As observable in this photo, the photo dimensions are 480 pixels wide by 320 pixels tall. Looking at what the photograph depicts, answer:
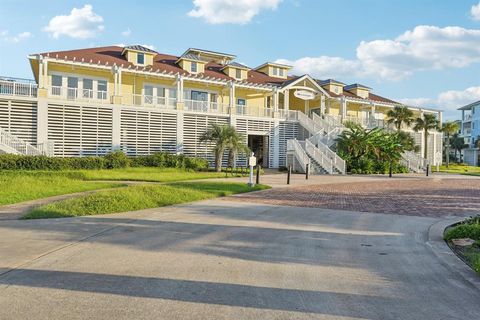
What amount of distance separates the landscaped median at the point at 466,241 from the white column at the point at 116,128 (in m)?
24.7

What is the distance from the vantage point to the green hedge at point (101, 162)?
21.9m

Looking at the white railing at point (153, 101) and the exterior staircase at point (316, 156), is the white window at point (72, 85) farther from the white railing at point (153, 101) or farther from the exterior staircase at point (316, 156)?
the exterior staircase at point (316, 156)

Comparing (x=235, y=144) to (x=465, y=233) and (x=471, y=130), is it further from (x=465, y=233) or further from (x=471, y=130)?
(x=471, y=130)

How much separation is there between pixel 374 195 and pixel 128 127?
63.3 feet

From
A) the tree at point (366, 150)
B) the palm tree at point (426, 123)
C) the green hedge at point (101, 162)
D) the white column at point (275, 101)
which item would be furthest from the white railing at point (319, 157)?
the palm tree at point (426, 123)

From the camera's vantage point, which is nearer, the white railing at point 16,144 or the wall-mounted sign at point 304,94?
the white railing at point 16,144

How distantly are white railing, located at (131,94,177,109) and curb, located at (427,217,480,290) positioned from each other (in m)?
24.6

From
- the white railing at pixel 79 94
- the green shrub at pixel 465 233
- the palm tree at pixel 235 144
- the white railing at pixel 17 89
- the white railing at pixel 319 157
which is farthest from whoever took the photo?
the white railing at pixel 319 157

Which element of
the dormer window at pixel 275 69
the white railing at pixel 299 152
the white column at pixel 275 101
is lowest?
the white railing at pixel 299 152

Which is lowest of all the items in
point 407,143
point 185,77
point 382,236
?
point 382,236

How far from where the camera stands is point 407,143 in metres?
38.7

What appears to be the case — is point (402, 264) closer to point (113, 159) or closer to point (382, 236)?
point (382, 236)

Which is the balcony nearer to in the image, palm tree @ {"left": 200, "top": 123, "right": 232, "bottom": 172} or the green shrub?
palm tree @ {"left": 200, "top": 123, "right": 232, "bottom": 172}

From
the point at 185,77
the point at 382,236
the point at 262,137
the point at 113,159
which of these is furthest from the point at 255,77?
the point at 382,236
